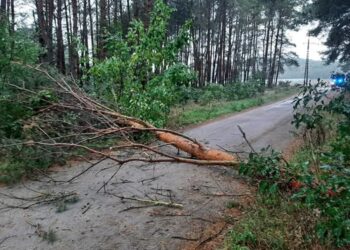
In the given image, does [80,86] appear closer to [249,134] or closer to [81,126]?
[81,126]

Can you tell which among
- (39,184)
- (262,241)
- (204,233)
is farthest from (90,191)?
(262,241)

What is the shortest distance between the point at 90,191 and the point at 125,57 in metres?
5.92

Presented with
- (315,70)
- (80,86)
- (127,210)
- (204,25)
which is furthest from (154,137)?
(315,70)

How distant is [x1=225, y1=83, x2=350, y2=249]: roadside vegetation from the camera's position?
348cm

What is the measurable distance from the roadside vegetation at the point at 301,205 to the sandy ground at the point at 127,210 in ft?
1.52

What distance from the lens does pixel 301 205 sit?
4551 millimetres

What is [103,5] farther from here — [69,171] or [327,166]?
[327,166]

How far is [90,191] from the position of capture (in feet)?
20.9

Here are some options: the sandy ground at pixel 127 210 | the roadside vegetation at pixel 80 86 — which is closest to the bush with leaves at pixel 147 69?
the roadside vegetation at pixel 80 86

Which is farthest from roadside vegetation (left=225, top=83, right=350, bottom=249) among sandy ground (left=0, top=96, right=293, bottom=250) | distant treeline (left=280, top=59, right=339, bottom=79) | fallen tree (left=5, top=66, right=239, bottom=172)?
distant treeline (left=280, top=59, right=339, bottom=79)

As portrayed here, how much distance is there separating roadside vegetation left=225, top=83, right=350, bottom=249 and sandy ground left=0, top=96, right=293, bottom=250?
465 mm

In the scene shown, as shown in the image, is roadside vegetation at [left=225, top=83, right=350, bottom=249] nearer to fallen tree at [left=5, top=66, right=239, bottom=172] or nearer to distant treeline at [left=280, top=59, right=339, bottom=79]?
fallen tree at [left=5, top=66, right=239, bottom=172]

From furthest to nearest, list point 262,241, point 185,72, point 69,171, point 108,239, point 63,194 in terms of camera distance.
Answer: point 185,72 < point 69,171 < point 63,194 < point 108,239 < point 262,241

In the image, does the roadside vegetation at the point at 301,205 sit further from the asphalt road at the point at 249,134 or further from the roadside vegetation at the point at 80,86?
the roadside vegetation at the point at 80,86
